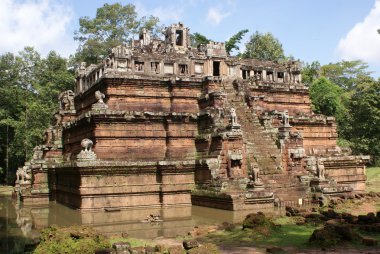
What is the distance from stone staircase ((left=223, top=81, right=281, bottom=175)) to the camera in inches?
899

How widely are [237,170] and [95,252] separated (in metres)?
11.7

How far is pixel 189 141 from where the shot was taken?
79.5ft

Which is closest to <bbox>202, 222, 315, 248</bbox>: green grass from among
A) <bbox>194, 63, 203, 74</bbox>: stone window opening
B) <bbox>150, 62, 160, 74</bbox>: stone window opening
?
<bbox>150, 62, 160, 74</bbox>: stone window opening

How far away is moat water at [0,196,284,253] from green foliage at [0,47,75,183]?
2575 centimetres

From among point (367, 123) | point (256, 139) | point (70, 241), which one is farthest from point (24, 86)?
point (70, 241)

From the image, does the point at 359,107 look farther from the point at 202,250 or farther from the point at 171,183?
the point at 202,250

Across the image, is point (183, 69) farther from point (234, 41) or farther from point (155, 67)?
point (234, 41)

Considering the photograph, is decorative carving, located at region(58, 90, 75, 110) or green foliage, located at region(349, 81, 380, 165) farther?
green foliage, located at region(349, 81, 380, 165)

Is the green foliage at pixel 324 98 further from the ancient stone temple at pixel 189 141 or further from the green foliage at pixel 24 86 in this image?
the green foliage at pixel 24 86

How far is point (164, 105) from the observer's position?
2545 centimetres

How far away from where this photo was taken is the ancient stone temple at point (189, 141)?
69.0 feet

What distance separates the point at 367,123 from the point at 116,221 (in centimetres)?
3394

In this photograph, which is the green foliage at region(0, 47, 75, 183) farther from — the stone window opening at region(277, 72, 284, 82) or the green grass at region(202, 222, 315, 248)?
the green grass at region(202, 222, 315, 248)

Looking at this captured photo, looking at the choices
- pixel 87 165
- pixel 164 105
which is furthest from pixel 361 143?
pixel 87 165
